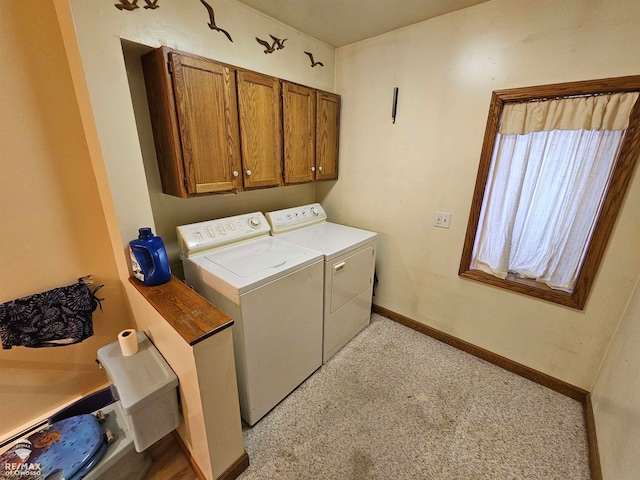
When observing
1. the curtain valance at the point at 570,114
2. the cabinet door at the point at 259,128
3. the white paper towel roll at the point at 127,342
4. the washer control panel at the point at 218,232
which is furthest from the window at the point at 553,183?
the white paper towel roll at the point at 127,342

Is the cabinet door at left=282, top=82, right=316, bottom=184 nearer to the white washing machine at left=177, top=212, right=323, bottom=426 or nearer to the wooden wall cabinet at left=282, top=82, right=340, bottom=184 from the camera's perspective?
the wooden wall cabinet at left=282, top=82, right=340, bottom=184

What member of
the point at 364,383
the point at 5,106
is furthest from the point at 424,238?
the point at 5,106

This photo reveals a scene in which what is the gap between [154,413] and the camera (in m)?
1.14

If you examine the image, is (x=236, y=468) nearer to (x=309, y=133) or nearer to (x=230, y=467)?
(x=230, y=467)

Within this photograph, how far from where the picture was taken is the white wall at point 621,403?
1066 millimetres

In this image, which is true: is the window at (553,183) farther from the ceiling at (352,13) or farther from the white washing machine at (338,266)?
the white washing machine at (338,266)

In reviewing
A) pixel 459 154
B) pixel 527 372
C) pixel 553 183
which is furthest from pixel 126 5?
pixel 527 372

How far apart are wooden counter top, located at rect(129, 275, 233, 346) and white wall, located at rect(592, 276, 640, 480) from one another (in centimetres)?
167

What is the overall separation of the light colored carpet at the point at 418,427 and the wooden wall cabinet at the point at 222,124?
1472 millimetres

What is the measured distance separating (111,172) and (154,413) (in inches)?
43.8

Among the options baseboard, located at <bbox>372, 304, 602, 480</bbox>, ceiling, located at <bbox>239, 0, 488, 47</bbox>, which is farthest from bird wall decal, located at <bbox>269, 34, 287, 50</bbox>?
baseboard, located at <bbox>372, 304, 602, 480</bbox>

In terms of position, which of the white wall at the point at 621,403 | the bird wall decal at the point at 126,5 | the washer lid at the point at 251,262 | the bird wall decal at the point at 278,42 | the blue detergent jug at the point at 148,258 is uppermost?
the bird wall decal at the point at 278,42

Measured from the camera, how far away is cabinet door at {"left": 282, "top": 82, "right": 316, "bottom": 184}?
1.89m

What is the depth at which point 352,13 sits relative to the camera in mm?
1682
